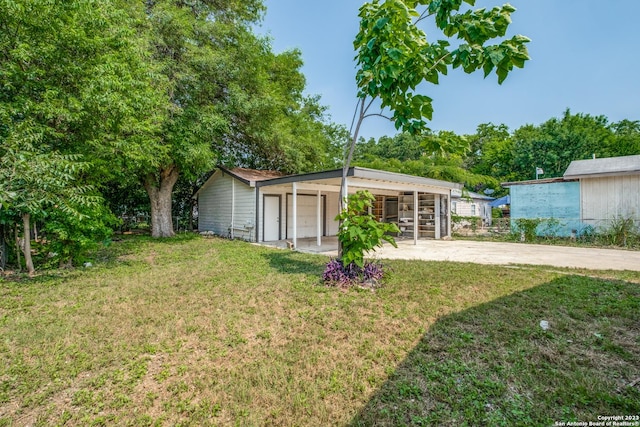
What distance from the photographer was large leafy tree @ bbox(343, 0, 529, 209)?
9.11 feet

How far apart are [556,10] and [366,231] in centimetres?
739

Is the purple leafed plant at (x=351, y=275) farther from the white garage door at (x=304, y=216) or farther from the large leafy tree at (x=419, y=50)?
the white garage door at (x=304, y=216)

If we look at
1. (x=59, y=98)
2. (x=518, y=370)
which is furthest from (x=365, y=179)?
(x=59, y=98)

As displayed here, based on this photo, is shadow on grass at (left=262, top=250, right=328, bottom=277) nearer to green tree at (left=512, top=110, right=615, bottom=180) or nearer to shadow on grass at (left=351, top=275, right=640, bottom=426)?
shadow on grass at (left=351, top=275, right=640, bottom=426)

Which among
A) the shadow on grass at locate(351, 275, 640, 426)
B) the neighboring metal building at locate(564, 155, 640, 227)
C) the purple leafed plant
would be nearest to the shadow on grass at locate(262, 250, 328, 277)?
the purple leafed plant

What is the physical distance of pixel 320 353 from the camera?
2852 millimetres

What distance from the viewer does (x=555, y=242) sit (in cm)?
1030

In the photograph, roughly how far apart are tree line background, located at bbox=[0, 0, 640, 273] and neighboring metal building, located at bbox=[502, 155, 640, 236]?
473 centimetres

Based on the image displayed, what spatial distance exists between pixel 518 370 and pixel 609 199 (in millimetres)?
11216

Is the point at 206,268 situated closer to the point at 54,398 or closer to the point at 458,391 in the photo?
the point at 54,398

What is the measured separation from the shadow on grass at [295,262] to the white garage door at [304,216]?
3885 millimetres

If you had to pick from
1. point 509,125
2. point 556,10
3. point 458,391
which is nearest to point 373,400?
point 458,391

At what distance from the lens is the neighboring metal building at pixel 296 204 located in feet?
32.8

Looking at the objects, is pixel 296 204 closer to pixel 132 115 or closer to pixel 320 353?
pixel 132 115
